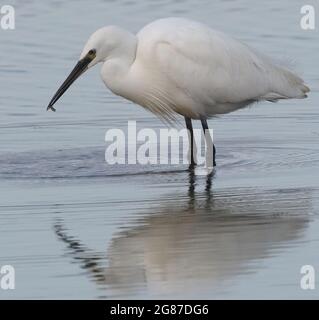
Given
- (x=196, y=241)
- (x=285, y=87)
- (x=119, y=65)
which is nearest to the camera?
(x=196, y=241)

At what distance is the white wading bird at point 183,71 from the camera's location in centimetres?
1322

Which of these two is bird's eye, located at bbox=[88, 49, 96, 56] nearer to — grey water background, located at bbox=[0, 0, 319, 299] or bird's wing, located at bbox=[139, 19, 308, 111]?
bird's wing, located at bbox=[139, 19, 308, 111]

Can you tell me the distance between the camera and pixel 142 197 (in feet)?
39.4

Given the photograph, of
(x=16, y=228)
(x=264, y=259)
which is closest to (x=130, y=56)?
(x=16, y=228)

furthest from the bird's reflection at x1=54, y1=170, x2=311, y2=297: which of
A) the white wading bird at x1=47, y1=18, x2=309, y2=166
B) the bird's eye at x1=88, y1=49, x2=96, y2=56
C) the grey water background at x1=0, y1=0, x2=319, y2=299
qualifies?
the bird's eye at x1=88, y1=49, x2=96, y2=56

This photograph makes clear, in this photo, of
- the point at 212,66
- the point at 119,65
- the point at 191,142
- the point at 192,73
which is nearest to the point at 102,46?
the point at 119,65

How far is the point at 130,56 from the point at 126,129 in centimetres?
180

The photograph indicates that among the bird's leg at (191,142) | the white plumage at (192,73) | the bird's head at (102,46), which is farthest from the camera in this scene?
the bird's leg at (191,142)

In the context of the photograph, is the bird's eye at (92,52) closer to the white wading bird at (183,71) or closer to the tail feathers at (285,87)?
the white wading bird at (183,71)

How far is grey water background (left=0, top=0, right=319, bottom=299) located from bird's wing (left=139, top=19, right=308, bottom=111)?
565 millimetres

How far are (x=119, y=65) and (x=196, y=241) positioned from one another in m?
3.20

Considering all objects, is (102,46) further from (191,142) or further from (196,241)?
(196,241)

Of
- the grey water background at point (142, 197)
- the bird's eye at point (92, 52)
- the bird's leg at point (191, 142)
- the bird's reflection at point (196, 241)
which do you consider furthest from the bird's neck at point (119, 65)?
the bird's reflection at point (196, 241)

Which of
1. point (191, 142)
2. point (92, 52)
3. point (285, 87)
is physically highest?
point (92, 52)
